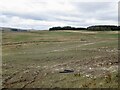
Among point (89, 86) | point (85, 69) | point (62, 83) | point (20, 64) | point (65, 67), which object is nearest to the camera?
point (89, 86)

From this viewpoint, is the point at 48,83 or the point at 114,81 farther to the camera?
the point at 48,83

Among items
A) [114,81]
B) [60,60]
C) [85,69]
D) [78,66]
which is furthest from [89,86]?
[60,60]

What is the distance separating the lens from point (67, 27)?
113938 millimetres

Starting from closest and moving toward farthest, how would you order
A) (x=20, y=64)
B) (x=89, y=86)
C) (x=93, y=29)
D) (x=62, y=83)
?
(x=89, y=86)
(x=62, y=83)
(x=20, y=64)
(x=93, y=29)

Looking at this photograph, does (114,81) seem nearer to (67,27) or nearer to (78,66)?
(78,66)

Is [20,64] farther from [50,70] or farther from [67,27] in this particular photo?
[67,27]

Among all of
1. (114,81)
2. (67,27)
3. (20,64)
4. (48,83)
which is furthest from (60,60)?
(67,27)

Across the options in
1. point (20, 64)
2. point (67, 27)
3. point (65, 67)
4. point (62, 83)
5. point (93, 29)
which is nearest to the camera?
point (62, 83)

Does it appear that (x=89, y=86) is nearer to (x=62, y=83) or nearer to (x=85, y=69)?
(x=62, y=83)

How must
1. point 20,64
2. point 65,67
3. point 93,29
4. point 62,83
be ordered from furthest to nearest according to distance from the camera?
point 93,29 < point 20,64 < point 65,67 < point 62,83

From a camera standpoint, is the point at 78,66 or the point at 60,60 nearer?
the point at 78,66

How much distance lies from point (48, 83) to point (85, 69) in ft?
12.4

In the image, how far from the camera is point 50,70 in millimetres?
19594

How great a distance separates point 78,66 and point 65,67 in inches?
36.7
